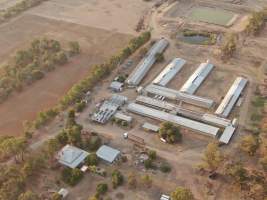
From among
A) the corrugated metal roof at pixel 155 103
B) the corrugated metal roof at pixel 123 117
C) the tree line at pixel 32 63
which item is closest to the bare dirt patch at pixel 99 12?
the tree line at pixel 32 63

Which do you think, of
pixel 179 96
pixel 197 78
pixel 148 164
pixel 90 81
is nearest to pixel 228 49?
pixel 197 78

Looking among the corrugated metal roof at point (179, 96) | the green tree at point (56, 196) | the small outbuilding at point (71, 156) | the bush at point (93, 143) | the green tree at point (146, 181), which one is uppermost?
the corrugated metal roof at point (179, 96)

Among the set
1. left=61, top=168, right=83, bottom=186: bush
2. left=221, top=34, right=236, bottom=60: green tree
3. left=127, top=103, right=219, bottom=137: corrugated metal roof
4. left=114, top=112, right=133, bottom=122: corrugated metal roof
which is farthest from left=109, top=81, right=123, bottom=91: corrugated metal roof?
left=221, top=34, right=236, bottom=60: green tree

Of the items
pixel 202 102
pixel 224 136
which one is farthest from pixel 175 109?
pixel 224 136

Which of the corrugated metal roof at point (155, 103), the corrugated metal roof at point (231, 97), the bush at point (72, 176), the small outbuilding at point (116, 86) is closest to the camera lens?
the bush at point (72, 176)

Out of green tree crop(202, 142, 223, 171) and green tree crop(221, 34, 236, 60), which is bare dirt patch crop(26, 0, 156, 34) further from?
green tree crop(202, 142, 223, 171)

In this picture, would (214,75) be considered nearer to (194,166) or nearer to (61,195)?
(194,166)

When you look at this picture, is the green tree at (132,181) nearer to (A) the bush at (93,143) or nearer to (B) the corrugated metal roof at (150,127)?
(A) the bush at (93,143)

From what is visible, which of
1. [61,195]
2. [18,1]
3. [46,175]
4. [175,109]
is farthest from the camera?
[18,1]
